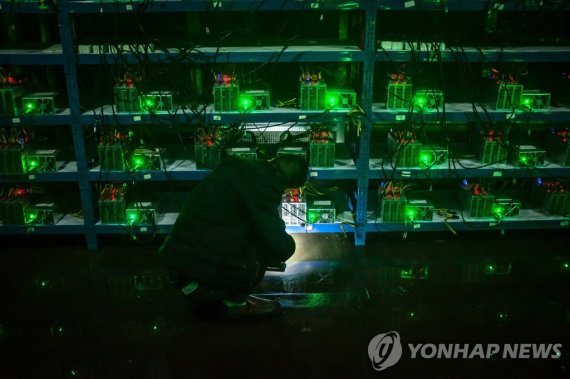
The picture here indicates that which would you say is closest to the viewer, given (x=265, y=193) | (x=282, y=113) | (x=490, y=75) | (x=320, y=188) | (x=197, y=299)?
(x=265, y=193)

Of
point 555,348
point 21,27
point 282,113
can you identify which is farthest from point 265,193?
point 21,27

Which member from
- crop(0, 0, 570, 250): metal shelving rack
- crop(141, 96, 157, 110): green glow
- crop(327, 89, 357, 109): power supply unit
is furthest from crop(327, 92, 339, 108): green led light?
crop(141, 96, 157, 110): green glow

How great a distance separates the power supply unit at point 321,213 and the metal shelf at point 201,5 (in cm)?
158

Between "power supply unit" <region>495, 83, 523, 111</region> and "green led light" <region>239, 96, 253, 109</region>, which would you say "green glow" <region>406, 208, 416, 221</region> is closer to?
"power supply unit" <region>495, 83, 523, 111</region>

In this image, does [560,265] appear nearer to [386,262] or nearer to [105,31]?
[386,262]

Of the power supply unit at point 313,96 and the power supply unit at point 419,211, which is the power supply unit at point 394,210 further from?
the power supply unit at point 313,96

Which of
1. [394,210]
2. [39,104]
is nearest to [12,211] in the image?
[39,104]

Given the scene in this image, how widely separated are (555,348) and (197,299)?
2254mm

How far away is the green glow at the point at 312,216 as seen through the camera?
4.62 metres

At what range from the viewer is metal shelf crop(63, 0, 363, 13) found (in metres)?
4.04

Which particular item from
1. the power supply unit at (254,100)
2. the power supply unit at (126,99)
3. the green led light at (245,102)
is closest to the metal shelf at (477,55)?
the power supply unit at (254,100)

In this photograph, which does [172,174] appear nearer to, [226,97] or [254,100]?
[226,97]

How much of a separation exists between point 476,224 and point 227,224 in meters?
2.36

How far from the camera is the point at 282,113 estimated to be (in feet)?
14.2
